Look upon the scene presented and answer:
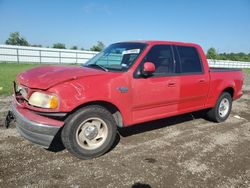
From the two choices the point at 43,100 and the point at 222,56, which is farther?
the point at 222,56

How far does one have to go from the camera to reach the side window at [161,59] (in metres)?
4.25

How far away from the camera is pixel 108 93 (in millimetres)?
3553

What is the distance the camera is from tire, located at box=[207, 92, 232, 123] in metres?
5.77

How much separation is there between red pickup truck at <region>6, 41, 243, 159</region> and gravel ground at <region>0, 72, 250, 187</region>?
36 cm

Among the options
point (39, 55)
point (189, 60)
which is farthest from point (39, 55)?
point (189, 60)

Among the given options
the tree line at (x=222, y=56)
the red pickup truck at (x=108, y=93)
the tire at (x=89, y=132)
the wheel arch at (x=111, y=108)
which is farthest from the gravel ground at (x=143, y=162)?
the tree line at (x=222, y=56)

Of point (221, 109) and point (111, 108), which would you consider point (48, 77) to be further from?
point (221, 109)

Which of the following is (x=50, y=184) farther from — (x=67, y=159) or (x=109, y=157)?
(x=109, y=157)

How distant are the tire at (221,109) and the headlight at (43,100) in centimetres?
417

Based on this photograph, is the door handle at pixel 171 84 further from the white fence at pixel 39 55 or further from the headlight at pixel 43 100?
the white fence at pixel 39 55

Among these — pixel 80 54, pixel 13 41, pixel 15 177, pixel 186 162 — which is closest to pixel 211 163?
pixel 186 162

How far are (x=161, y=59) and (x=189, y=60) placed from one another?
880 millimetres

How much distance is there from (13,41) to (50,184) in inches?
3177

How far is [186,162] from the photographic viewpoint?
3.65 metres
